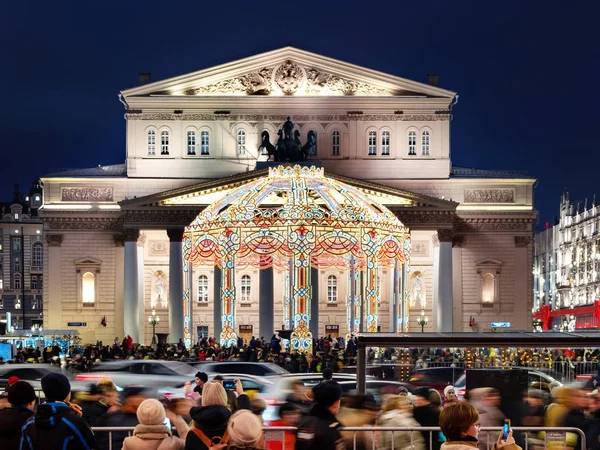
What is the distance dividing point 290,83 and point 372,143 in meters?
6.42

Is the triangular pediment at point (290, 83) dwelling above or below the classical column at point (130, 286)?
above

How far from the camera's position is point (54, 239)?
7694cm

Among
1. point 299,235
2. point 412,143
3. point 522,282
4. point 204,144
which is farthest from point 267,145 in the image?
point 299,235

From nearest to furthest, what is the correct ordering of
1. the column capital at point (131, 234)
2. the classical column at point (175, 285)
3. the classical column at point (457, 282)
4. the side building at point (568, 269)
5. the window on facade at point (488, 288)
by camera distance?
the classical column at point (175, 285) → the column capital at point (131, 234) → the classical column at point (457, 282) → the window on facade at point (488, 288) → the side building at point (568, 269)

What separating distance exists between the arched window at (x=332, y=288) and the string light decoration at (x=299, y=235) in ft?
126

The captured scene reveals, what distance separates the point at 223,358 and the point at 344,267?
1018 centimetres

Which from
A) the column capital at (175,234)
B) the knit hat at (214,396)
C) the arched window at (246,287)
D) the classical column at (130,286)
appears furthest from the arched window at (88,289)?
the knit hat at (214,396)

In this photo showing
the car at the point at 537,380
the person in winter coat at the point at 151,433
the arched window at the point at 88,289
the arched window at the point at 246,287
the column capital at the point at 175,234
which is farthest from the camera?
the arched window at the point at 246,287

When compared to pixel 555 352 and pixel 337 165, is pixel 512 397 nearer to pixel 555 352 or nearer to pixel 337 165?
pixel 555 352

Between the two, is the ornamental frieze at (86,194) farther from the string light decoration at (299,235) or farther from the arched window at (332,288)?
the string light decoration at (299,235)

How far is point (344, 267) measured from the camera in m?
53.0

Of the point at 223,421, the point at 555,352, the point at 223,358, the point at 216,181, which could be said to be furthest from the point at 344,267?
the point at 223,421

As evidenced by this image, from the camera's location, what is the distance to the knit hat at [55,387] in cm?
1165

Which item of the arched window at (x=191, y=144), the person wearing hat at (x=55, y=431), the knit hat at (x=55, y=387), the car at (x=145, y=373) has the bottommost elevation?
the car at (x=145, y=373)
